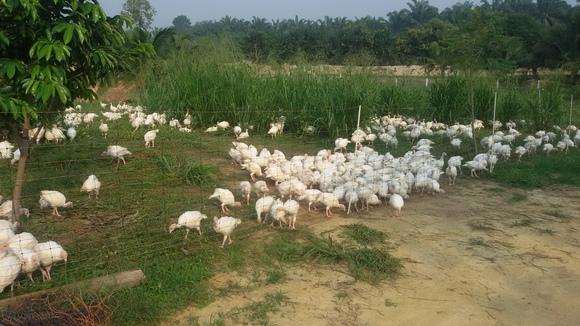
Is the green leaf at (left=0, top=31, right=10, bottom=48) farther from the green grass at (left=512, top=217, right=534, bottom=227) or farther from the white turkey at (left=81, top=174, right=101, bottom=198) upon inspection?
the green grass at (left=512, top=217, right=534, bottom=227)

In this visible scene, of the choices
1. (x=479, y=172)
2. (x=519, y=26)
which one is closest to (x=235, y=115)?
(x=479, y=172)

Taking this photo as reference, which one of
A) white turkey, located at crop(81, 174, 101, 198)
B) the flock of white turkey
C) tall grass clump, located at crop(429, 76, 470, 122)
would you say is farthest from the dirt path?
tall grass clump, located at crop(429, 76, 470, 122)

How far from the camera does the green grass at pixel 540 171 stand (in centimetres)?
902

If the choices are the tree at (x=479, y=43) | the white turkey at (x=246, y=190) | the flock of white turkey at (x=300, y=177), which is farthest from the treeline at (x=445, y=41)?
the white turkey at (x=246, y=190)

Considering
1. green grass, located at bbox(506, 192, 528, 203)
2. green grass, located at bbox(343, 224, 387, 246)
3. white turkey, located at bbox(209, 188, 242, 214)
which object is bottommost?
green grass, located at bbox(506, 192, 528, 203)

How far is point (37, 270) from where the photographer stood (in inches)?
197

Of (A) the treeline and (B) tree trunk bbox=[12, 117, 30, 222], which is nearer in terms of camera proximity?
(B) tree trunk bbox=[12, 117, 30, 222]

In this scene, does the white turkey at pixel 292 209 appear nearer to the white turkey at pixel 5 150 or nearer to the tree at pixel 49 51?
the tree at pixel 49 51

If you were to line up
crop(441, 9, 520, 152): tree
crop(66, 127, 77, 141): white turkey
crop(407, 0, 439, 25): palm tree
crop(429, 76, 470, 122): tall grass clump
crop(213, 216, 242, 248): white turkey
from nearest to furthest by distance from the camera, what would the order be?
crop(213, 216, 242, 248): white turkey < crop(441, 9, 520, 152): tree < crop(66, 127, 77, 141): white turkey < crop(429, 76, 470, 122): tall grass clump < crop(407, 0, 439, 25): palm tree

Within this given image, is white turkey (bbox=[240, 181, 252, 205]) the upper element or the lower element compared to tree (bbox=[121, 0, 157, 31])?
lower

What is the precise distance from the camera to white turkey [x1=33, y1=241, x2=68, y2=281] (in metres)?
4.66

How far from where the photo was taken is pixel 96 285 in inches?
173

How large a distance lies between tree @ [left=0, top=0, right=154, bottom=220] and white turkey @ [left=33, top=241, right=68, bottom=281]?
1182 millimetres

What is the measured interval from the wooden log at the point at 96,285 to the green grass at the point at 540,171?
6.77m
